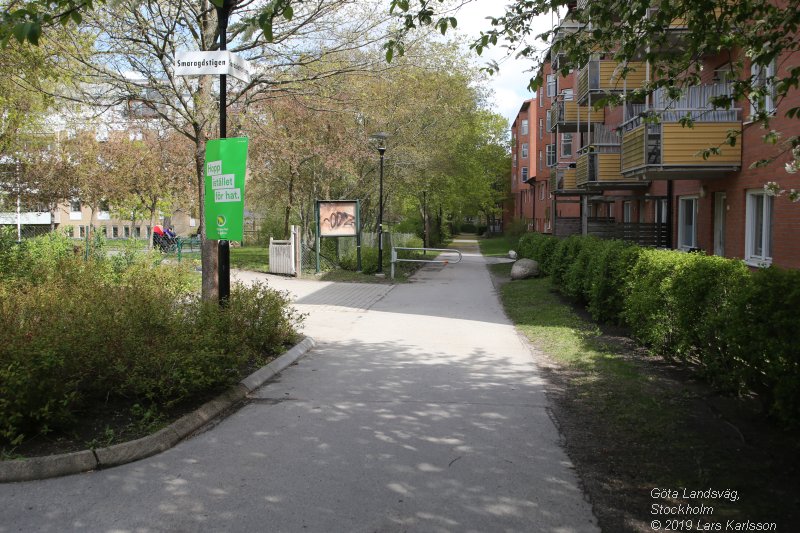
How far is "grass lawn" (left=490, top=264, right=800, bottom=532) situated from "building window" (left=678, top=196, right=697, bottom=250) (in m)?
11.3

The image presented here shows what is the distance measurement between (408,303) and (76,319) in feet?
31.6

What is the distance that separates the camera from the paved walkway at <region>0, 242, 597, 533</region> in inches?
150

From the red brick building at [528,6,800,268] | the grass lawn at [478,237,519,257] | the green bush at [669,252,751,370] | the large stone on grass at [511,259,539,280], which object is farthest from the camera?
the grass lawn at [478,237,519,257]

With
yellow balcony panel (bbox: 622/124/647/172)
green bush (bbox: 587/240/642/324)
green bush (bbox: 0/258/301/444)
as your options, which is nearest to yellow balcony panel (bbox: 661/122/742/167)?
yellow balcony panel (bbox: 622/124/647/172)

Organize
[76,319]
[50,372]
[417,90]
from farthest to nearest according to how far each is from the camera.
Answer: [417,90]
[76,319]
[50,372]

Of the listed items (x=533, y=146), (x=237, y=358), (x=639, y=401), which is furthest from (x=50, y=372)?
(x=533, y=146)

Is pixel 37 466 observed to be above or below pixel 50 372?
below

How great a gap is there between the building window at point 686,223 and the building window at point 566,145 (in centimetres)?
2606

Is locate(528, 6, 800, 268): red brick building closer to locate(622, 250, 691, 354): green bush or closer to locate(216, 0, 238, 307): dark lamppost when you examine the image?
locate(622, 250, 691, 354): green bush

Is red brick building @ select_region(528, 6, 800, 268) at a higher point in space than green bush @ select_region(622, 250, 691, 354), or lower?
higher

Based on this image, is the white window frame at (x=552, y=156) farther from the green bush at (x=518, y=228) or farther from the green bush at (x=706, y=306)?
the green bush at (x=706, y=306)

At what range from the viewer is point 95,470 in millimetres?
4551

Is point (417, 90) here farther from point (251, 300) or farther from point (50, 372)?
point (50, 372)

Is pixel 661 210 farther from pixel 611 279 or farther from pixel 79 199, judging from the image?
pixel 79 199
